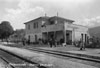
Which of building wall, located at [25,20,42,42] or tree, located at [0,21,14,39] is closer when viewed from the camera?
building wall, located at [25,20,42,42]

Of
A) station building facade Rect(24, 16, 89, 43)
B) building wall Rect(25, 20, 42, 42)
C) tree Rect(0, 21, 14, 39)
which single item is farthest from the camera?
tree Rect(0, 21, 14, 39)

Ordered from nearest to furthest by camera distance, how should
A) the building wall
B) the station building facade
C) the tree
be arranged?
the station building facade → the building wall → the tree

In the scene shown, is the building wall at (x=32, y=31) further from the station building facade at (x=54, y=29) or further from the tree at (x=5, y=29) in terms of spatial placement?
the tree at (x=5, y=29)

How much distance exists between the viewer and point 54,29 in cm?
2781

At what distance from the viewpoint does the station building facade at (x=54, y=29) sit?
Answer: 26.3m

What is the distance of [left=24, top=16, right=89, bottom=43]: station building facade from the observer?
86.3 feet

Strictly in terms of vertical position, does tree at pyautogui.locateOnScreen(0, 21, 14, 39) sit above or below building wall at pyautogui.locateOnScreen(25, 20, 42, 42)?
above

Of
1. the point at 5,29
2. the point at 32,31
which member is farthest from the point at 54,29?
the point at 5,29

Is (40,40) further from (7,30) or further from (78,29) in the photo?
(7,30)

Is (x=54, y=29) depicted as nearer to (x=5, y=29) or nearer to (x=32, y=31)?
(x=32, y=31)

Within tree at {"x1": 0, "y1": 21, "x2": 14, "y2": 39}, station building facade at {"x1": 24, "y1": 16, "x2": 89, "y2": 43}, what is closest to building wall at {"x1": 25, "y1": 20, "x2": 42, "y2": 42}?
station building facade at {"x1": 24, "y1": 16, "x2": 89, "y2": 43}

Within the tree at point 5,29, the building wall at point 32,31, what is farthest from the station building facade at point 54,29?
the tree at point 5,29

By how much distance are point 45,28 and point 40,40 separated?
3.19 meters

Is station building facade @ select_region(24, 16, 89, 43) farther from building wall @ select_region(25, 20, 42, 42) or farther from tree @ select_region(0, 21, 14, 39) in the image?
tree @ select_region(0, 21, 14, 39)
